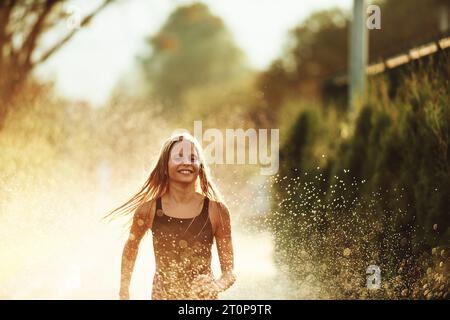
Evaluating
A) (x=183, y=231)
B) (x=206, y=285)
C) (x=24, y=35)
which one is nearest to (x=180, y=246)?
(x=183, y=231)

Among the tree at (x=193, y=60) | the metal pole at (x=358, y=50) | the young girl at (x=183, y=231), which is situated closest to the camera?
the young girl at (x=183, y=231)

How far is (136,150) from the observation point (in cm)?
1664

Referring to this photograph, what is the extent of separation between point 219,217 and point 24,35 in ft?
36.0

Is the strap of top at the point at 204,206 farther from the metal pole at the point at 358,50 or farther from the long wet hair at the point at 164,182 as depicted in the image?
the metal pole at the point at 358,50

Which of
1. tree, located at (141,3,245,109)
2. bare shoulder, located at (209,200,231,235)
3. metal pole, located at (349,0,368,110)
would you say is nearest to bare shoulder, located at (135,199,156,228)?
bare shoulder, located at (209,200,231,235)

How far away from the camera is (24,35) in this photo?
1438 cm

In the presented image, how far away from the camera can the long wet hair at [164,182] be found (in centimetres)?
450

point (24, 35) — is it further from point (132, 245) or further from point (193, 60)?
point (193, 60)

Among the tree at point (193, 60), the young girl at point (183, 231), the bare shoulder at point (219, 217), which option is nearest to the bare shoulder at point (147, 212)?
the young girl at point (183, 231)

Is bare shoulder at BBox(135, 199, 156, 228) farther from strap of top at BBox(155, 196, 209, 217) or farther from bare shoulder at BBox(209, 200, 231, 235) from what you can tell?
bare shoulder at BBox(209, 200, 231, 235)

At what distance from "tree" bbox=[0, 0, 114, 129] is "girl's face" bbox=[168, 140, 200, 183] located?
9522mm

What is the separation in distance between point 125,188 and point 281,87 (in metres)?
28.6

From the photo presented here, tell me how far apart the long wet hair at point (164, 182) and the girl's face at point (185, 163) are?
0.14 feet

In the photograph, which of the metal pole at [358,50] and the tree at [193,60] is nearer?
the metal pole at [358,50]
